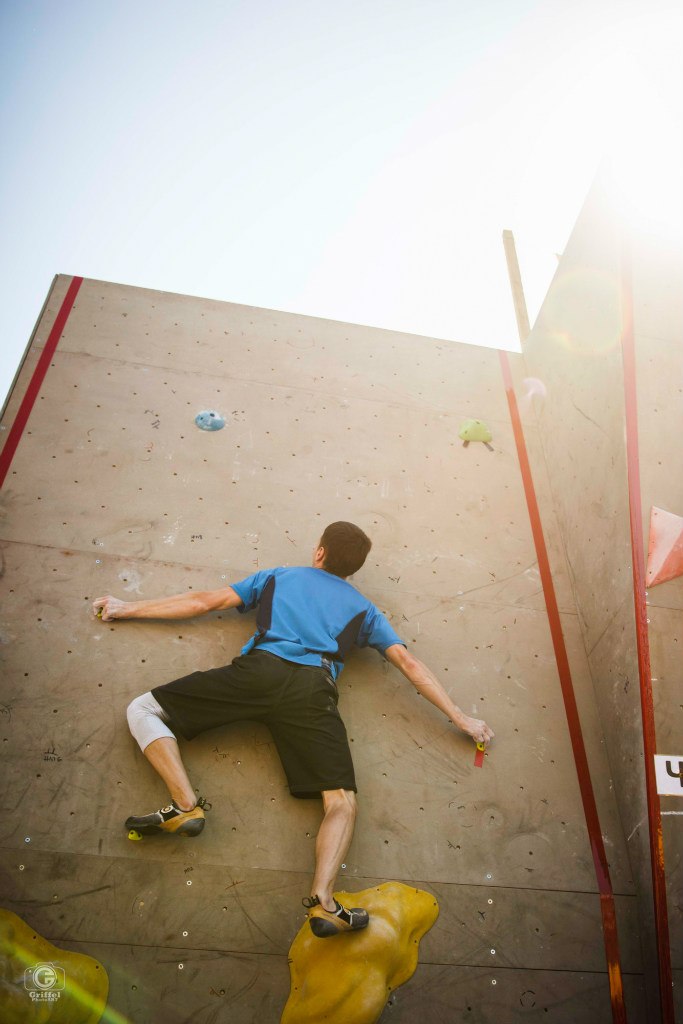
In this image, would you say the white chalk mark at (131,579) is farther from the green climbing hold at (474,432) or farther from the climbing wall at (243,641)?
the green climbing hold at (474,432)

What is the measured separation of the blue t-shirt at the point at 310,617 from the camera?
2668mm

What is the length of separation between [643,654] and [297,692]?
4.67 ft

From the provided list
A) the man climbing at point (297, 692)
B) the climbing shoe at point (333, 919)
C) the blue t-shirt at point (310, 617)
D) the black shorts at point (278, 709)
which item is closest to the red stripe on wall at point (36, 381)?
the man climbing at point (297, 692)

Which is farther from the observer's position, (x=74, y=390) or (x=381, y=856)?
(x=74, y=390)

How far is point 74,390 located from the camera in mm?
3697

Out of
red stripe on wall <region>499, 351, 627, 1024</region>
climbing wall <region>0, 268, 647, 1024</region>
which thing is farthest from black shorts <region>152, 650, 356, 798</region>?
red stripe on wall <region>499, 351, 627, 1024</region>

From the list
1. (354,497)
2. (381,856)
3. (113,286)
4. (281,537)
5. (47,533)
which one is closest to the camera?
(381,856)

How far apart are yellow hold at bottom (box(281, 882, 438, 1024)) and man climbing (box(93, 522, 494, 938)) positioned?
0.45 feet

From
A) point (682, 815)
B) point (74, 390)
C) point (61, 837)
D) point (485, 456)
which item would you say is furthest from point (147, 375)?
point (682, 815)

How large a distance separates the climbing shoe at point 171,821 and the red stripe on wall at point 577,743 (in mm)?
1525

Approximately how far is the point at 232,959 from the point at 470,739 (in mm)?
1211

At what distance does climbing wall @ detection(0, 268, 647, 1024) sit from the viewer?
2.32 metres

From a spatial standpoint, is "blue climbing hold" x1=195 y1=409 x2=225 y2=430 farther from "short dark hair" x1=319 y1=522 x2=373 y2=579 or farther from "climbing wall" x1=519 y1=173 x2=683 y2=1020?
"climbing wall" x1=519 y1=173 x2=683 y2=1020

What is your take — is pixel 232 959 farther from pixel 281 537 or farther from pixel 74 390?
pixel 74 390
